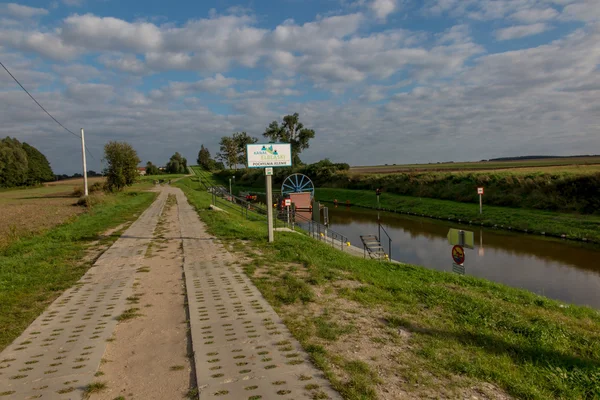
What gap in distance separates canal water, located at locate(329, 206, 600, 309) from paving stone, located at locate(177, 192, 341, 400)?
1074 centimetres

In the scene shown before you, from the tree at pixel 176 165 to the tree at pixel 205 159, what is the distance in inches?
276

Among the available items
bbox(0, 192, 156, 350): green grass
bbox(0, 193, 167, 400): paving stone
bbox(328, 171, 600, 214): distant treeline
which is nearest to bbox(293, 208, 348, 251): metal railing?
bbox(0, 192, 156, 350): green grass

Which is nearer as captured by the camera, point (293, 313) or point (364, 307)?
point (293, 313)

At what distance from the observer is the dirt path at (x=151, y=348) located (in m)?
3.98

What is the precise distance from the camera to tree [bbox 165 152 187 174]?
419ft

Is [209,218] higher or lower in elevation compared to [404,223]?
higher

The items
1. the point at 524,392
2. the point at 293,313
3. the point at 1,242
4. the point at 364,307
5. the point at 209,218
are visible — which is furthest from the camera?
the point at 209,218

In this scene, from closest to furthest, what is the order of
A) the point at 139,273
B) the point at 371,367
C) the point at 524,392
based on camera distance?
the point at 524,392, the point at 371,367, the point at 139,273

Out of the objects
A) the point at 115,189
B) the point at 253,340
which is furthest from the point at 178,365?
the point at 115,189

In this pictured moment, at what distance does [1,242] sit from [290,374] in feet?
49.9

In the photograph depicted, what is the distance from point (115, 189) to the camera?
1768 inches

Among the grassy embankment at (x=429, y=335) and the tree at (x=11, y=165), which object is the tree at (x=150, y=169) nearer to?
the tree at (x=11, y=165)

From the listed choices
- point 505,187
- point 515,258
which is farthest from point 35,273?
point 505,187

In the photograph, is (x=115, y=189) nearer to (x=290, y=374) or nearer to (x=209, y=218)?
(x=209, y=218)
